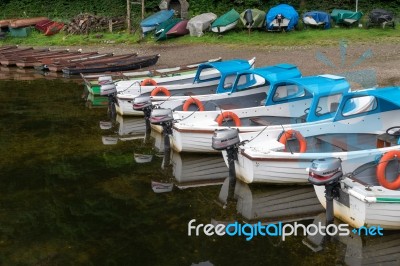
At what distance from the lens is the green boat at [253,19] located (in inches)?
1230

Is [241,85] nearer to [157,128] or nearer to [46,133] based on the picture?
[157,128]

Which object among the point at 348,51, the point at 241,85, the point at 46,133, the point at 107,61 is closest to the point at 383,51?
the point at 348,51

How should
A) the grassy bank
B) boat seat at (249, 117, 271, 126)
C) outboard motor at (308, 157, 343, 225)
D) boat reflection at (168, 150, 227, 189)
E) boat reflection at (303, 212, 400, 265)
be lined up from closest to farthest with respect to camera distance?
boat reflection at (303, 212, 400, 265), outboard motor at (308, 157, 343, 225), boat reflection at (168, 150, 227, 189), boat seat at (249, 117, 271, 126), the grassy bank

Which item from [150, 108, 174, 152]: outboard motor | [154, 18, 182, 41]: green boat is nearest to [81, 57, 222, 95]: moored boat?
[150, 108, 174, 152]: outboard motor

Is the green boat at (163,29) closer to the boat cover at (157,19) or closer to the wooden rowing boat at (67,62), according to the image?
the boat cover at (157,19)

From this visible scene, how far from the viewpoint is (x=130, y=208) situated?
37.7ft

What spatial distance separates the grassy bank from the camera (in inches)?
1124

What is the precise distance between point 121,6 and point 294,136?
2958cm

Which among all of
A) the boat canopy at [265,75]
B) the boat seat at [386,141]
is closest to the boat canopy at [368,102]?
the boat seat at [386,141]

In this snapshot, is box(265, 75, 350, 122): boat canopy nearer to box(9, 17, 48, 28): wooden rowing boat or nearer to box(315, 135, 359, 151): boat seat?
box(315, 135, 359, 151): boat seat

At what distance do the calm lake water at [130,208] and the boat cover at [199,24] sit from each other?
Answer: 1597 centimetres

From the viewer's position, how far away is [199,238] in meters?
10.0

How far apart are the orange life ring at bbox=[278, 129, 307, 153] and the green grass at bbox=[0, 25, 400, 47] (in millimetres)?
16639

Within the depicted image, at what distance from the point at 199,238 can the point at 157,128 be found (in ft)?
23.3
